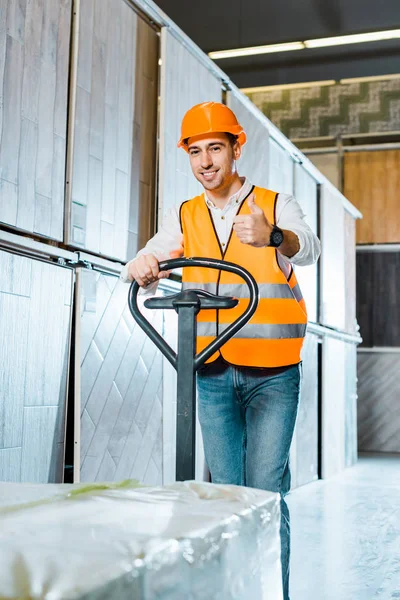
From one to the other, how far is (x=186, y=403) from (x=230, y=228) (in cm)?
83

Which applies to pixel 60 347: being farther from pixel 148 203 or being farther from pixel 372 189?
pixel 372 189

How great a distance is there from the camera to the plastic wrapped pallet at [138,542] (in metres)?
0.78

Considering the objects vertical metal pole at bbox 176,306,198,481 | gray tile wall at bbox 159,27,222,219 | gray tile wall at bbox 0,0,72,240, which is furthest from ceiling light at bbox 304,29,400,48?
vertical metal pole at bbox 176,306,198,481

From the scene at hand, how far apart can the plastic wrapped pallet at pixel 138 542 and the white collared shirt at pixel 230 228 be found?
3.71 ft

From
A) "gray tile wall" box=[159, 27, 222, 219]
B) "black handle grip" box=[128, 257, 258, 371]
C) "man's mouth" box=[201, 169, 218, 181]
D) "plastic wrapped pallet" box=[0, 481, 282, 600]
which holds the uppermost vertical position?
"gray tile wall" box=[159, 27, 222, 219]

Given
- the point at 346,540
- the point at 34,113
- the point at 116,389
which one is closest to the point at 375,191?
the point at 346,540

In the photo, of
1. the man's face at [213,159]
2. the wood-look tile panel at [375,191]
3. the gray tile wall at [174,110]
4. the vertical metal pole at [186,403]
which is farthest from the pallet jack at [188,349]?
the wood-look tile panel at [375,191]

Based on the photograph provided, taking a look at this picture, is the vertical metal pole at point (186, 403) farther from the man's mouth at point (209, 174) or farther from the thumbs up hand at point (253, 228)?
the man's mouth at point (209, 174)

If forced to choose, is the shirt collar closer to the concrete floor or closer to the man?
the man

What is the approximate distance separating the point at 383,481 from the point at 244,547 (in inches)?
245

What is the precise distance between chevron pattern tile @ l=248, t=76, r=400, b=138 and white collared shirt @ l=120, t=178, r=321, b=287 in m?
8.12

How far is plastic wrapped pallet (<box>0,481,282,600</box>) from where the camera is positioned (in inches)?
30.8

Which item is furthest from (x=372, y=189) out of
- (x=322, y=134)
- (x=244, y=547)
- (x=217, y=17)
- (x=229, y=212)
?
(x=244, y=547)

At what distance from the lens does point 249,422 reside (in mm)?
2367
